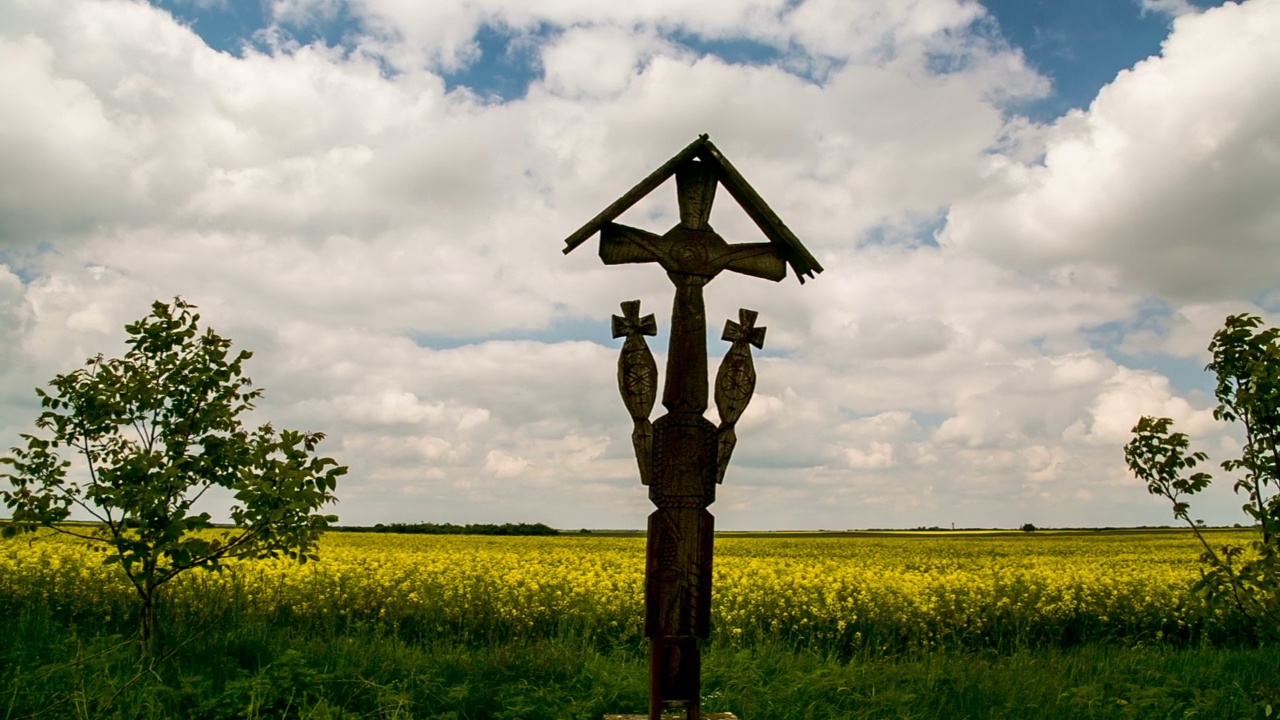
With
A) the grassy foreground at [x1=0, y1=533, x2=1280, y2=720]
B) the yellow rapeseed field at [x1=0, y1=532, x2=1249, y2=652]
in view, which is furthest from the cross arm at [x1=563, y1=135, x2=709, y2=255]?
the yellow rapeseed field at [x1=0, y1=532, x2=1249, y2=652]

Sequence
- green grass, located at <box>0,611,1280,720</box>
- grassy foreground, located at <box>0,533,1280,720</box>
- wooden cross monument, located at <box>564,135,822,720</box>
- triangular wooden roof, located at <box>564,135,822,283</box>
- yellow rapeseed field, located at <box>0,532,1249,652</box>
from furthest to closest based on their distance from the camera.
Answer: yellow rapeseed field, located at <box>0,532,1249,652</box> < grassy foreground, located at <box>0,533,1280,720</box> < green grass, located at <box>0,611,1280,720</box> < triangular wooden roof, located at <box>564,135,822,283</box> < wooden cross monument, located at <box>564,135,822,720</box>

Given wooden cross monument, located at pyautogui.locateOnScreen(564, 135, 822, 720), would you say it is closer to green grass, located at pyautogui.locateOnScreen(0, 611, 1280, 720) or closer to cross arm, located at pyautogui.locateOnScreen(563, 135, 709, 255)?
cross arm, located at pyautogui.locateOnScreen(563, 135, 709, 255)

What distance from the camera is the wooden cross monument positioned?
491 centimetres

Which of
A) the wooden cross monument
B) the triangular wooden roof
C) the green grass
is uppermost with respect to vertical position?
the triangular wooden roof

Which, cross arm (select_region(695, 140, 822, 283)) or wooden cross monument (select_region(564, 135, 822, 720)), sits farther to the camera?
cross arm (select_region(695, 140, 822, 283))

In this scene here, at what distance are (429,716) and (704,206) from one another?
4.08 meters

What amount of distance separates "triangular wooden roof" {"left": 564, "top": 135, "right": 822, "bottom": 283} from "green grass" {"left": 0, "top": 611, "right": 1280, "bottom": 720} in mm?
3359

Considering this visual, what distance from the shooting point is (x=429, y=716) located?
6.27m

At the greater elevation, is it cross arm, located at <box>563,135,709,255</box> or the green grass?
cross arm, located at <box>563,135,709,255</box>

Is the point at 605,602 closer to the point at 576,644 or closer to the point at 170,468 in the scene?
the point at 576,644

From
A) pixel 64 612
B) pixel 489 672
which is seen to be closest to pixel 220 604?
pixel 64 612

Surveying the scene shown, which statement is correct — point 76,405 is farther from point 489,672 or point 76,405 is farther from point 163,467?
point 489,672

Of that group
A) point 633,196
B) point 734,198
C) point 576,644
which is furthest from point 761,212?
point 576,644

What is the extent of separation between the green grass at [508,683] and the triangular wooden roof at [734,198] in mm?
3359
